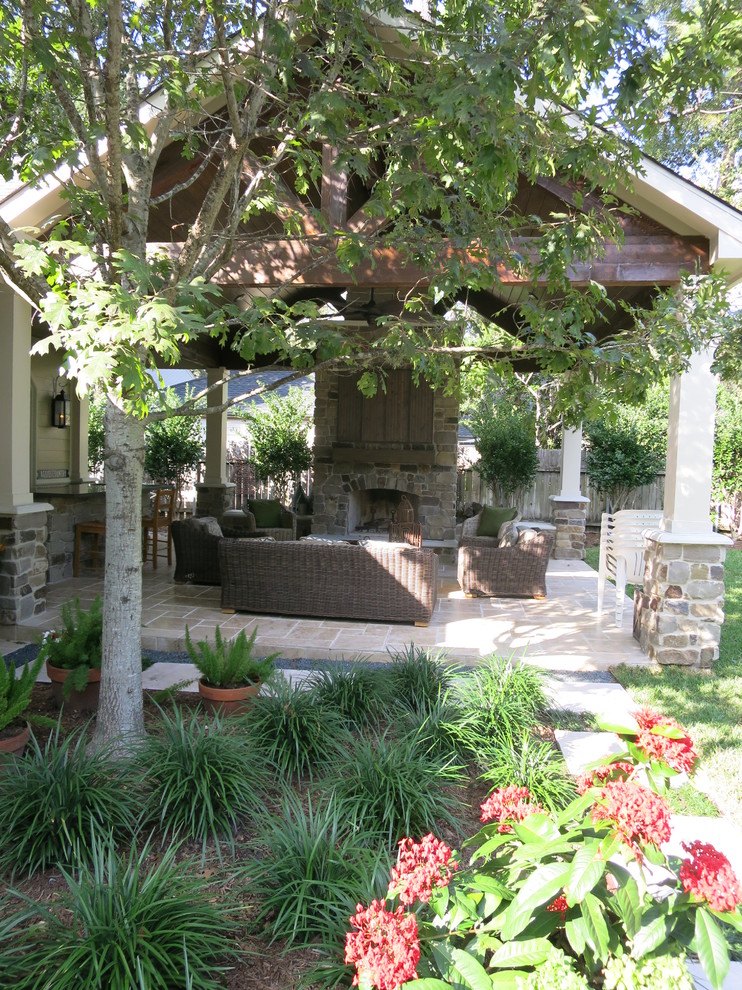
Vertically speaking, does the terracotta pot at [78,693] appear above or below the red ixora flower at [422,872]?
below

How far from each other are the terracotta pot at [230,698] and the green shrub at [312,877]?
1222mm

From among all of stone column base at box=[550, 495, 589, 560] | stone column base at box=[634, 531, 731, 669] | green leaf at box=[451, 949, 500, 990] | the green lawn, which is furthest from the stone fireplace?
green leaf at box=[451, 949, 500, 990]

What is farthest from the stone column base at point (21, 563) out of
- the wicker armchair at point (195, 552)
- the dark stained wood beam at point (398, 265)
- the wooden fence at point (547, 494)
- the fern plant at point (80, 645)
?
the wooden fence at point (547, 494)

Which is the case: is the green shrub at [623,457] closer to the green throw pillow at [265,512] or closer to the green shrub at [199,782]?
the green throw pillow at [265,512]

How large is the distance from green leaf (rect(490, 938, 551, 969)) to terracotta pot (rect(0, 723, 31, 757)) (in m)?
2.32

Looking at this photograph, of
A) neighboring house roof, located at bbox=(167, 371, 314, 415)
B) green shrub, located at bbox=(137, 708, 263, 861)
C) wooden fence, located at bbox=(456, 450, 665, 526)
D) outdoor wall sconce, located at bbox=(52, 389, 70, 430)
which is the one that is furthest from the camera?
neighboring house roof, located at bbox=(167, 371, 314, 415)

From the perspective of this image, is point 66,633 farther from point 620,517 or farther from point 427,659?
point 620,517

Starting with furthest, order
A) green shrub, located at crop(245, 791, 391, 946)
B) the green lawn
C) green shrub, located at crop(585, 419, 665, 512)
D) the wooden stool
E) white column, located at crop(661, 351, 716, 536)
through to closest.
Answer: green shrub, located at crop(585, 419, 665, 512)
the wooden stool
white column, located at crop(661, 351, 716, 536)
the green lawn
green shrub, located at crop(245, 791, 391, 946)

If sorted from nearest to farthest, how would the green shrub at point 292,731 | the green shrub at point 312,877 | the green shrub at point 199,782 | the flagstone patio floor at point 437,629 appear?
1. the green shrub at point 312,877
2. the green shrub at point 199,782
3. the green shrub at point 292,731
4. the flagstone patio floor at point 437,629

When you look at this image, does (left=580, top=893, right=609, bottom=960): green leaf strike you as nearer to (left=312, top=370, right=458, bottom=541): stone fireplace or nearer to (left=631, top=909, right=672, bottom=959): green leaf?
(left=631, top=909, right=672, bottom=959): green leaf

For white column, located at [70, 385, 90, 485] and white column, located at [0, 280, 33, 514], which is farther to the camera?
white column, located at [70, 385, 90, 485]

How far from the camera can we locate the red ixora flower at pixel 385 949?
146 centimetres

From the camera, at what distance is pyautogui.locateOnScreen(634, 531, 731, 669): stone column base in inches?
209

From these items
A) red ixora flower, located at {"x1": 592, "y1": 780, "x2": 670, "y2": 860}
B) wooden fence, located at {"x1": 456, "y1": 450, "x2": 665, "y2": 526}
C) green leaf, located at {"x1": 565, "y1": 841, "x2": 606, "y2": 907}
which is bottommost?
green leaf, located at {"x1": 565, "y1": 841, "x2": 606, "y2": 907}
